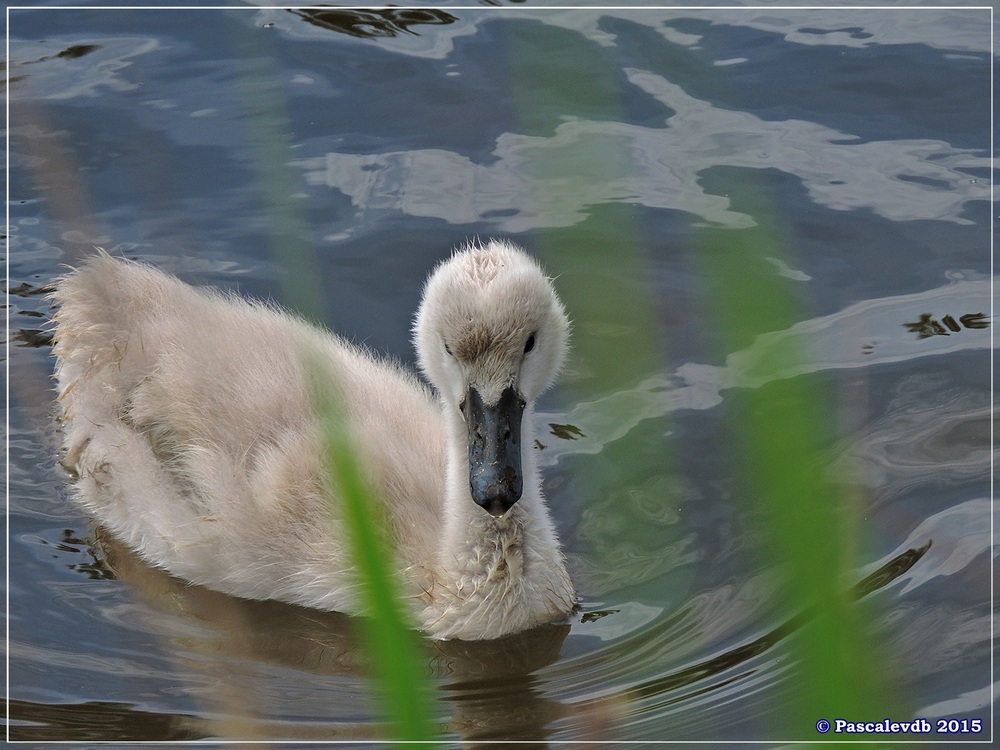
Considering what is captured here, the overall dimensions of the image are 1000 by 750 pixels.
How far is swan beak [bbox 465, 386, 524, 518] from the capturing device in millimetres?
3535

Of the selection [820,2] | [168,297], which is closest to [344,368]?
[168,297]

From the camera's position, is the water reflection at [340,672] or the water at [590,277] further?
the water at [590,277]

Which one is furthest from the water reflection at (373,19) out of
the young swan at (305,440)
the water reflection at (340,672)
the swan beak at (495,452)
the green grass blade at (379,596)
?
the green grass blade at (379,596)

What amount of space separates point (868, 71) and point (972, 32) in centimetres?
55

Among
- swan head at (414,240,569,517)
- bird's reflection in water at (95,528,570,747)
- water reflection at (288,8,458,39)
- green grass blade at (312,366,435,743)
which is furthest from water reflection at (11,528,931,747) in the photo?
water reflection at (288,8,458,39)

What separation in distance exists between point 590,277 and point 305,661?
1952mm

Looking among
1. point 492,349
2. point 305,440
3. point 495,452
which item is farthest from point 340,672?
point 492,349

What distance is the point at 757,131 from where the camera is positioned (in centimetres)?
595

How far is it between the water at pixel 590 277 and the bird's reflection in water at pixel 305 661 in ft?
0.03

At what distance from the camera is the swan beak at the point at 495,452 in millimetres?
3535

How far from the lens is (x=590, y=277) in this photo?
513 centimetres

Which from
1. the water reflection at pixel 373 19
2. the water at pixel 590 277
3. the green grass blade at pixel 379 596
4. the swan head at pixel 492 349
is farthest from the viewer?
the water reflection at pixel 373 19

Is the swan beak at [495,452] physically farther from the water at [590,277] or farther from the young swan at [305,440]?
the water at [590,277]

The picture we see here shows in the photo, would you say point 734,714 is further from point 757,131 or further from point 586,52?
point 586,52
